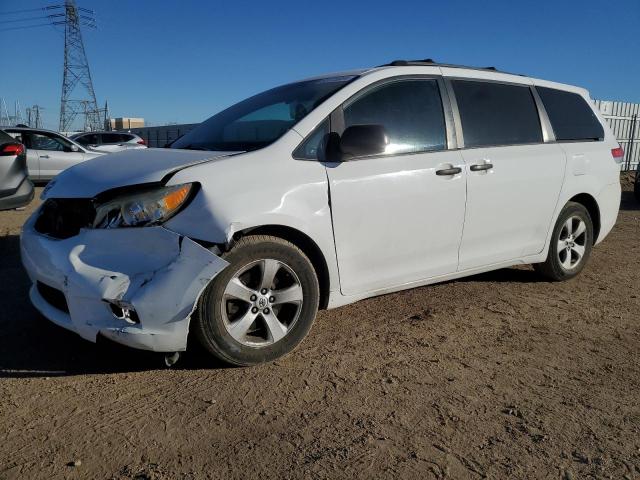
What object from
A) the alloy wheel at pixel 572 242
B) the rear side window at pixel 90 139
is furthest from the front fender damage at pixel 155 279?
Answer: the rear side window at pixel 90 139

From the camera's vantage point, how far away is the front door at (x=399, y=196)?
339 cm

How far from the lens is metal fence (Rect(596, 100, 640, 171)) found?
17.6m

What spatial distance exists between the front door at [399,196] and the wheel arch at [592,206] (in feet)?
5.62

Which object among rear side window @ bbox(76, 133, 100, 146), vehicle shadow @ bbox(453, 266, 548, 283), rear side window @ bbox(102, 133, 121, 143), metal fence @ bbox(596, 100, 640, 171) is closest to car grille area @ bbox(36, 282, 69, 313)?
vehicle shadow @ bbox(453, 266, 548, 283)

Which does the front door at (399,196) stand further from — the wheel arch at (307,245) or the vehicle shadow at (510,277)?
the vehicle shadow at (510,277)

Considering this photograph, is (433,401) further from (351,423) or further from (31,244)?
(31,244)

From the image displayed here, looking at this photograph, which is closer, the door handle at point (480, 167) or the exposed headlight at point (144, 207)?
the exposed headlight at point (144, 207)

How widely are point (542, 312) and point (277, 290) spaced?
226 centimetres

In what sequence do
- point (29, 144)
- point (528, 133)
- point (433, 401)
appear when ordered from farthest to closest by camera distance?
point (29, 144) < point (528, 133) < point (433, 401)

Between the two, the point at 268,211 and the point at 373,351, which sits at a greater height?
the point at 268,211

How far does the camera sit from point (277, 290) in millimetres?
3146

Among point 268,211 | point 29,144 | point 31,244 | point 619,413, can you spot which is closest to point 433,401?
point 619,413

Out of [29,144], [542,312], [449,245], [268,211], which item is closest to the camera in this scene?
[268,211]

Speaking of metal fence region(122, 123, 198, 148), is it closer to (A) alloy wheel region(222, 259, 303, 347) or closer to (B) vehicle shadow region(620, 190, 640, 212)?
(B) vehicle shadow region(620, 190, 640, 212)
